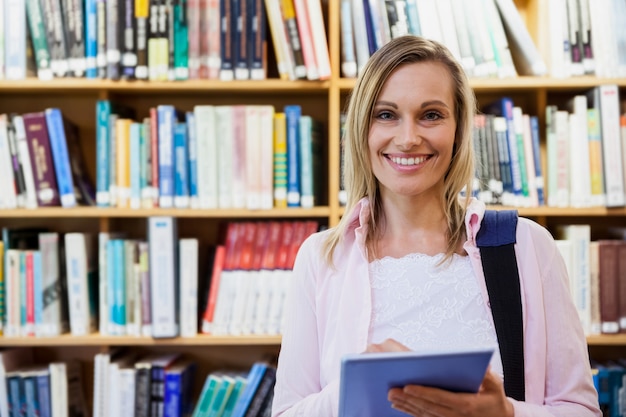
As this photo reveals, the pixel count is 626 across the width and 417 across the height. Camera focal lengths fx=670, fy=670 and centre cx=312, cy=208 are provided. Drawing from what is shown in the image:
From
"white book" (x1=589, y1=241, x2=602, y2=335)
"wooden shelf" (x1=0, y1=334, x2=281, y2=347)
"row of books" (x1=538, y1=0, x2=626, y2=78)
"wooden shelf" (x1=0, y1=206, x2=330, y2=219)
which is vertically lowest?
"wooden shelf" (x1=0, y1=334, x2=281, y2=347)

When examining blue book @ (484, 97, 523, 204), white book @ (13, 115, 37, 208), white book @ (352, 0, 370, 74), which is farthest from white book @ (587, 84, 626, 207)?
white book @ (13, 115, 37, 208)

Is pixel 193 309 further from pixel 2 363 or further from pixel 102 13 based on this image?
pixel 102 13

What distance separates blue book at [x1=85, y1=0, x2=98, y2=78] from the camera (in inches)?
86.3

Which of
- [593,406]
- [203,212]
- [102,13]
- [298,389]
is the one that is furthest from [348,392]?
[102,13]

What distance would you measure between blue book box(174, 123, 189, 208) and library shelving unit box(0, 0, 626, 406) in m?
0.04

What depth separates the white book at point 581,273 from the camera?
7.14 feet

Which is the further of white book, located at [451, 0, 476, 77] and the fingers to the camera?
white book, located at [451, 0, 476, 77]

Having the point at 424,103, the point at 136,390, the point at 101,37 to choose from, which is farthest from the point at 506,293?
the point at 101,37

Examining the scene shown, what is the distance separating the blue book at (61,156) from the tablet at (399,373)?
1.58 meters

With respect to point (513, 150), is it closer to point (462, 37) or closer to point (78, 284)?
point (462, 37)

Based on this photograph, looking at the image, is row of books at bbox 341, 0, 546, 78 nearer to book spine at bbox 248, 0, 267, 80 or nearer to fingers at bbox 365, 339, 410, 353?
book spine at bbox 248, 0, 267, 80

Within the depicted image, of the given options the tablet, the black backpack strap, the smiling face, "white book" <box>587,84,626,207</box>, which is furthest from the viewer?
"white book" <box>587,84,626,207</box>

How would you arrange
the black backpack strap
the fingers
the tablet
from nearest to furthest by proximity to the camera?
the tablet, the fingers, the black backpack strap

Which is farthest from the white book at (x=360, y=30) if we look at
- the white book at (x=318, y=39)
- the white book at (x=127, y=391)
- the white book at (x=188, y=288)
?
the white book at (x=127, y=391)
